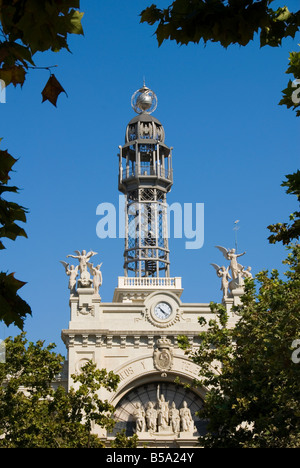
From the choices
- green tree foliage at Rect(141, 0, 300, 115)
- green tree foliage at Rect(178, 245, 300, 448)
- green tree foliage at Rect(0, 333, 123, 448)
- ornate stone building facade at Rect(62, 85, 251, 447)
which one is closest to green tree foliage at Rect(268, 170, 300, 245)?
green tree foliage at Rect(141, 0, 300, 115)

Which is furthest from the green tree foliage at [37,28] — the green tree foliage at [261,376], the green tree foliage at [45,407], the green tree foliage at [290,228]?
the green tree foliage at [45,407]

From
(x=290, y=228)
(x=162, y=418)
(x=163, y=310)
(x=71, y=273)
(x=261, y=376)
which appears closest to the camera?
(x=290, y=228)

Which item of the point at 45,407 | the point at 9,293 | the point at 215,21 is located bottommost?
the point at 9,293

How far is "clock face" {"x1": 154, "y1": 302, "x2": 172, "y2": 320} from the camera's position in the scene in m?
46.0

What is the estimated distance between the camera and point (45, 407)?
113 ft

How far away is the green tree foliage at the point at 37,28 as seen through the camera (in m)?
6.41

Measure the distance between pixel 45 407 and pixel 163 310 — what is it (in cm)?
1307

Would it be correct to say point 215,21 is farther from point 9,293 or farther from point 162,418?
point 162,418

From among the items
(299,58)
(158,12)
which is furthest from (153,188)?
(158,12)

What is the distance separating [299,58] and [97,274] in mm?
34730

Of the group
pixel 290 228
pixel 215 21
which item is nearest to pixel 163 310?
pixel 290 228

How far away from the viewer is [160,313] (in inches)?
1812
